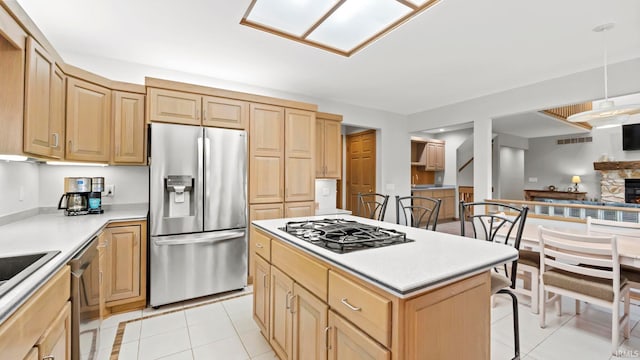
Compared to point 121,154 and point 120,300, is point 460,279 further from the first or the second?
point 121,154

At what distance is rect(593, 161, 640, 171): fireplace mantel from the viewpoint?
6.81 metres

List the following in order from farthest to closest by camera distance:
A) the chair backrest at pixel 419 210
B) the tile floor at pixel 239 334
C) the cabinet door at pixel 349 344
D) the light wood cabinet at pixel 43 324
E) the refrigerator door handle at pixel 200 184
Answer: the refrigerator door handle at pixel 200 184, the chair backrest at pixel 419 210, the tile floor at pixel 239 334, the cabinet door at pixel 349 344, the light wood cabinet at pixel 43 324

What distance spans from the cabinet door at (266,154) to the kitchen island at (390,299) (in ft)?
5.57

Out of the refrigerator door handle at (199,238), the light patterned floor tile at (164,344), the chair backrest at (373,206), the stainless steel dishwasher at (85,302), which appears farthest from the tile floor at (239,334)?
the chair backrest at (373,206)

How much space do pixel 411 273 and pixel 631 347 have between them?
237 centimetres

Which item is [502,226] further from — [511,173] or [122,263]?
[511,173]

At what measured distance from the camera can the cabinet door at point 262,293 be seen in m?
1.93

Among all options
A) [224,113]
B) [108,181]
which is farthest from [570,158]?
[108,181]

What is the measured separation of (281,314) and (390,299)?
1004 mm

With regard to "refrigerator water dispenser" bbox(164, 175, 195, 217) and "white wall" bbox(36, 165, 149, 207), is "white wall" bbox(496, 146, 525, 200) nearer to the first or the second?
"refrigerator water dispenser" bbox(164, 175, 195, 217)

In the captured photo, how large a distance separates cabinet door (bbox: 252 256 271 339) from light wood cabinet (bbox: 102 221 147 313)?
130 centimetres

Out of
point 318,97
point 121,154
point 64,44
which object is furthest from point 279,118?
point 64,44

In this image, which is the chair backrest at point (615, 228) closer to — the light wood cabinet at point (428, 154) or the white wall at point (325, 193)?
the white wall at point (325, 193)

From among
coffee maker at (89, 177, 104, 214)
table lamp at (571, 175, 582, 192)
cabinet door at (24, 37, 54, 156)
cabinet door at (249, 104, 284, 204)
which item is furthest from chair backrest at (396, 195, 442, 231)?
table lamp at (571, 175, 582, 192)
